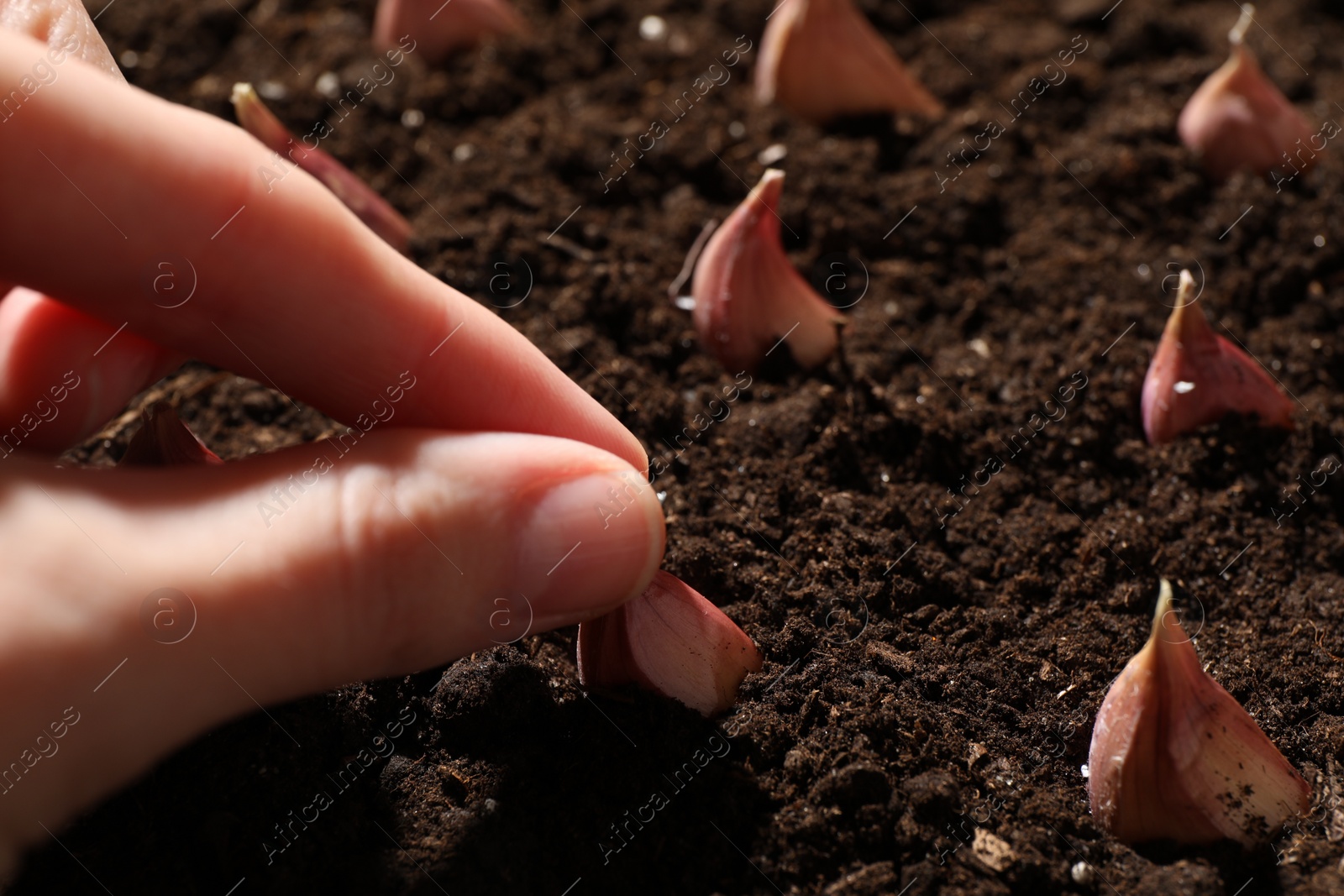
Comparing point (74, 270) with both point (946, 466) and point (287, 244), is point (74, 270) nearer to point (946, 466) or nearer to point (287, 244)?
point (287, 244)

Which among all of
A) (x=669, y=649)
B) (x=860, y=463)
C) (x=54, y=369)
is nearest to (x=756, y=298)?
(x=860, y=463)

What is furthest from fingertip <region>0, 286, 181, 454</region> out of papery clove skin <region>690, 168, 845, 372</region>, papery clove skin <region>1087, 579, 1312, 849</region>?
papery clove skin <region>1087, 579, 1312, 849</region>

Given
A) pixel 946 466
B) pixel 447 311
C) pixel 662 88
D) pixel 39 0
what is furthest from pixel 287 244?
pixel 662 88

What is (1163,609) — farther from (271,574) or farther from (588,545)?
(271,574)

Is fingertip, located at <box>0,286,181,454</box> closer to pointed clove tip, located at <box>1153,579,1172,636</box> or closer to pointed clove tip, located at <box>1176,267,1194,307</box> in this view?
pointed clove tip, located at <box>1153,579,1172,636</box>

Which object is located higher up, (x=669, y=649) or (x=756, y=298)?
(x=756, y=298)

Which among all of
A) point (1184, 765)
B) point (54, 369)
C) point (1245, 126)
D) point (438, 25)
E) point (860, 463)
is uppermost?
point (438, 25)
